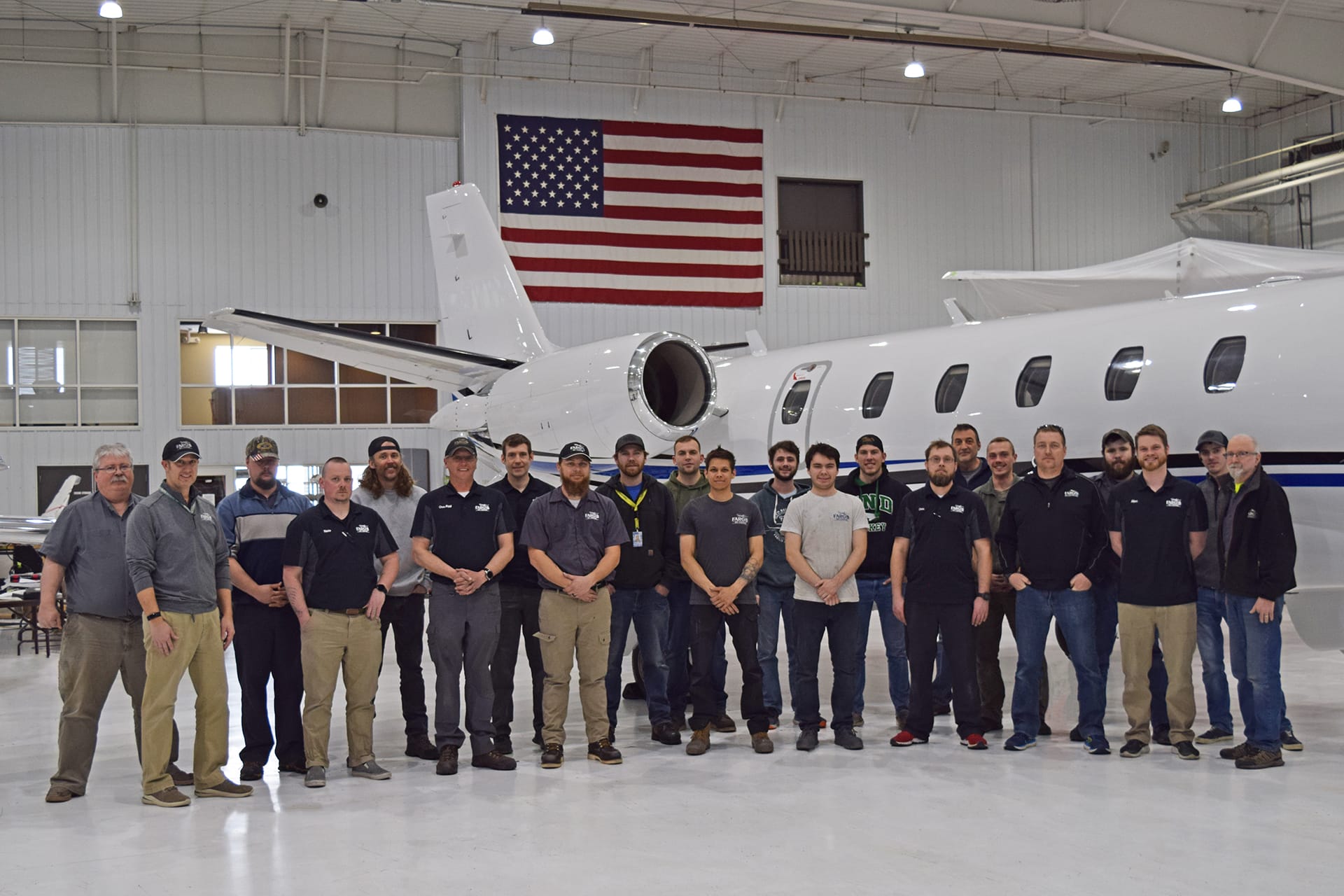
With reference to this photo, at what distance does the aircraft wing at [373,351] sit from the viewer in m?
11.8

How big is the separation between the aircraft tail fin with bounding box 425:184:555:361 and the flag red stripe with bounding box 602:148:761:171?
841cm

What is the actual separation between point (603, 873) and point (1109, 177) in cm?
2393

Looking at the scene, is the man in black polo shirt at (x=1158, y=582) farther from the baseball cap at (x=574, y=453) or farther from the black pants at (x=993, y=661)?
the baseball cap at (x=574, y=453)

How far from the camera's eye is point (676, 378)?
1162cm

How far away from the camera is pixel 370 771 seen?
6.79 meters

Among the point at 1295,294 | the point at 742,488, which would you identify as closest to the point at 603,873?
the point at 1295,294

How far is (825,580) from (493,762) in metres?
2.18

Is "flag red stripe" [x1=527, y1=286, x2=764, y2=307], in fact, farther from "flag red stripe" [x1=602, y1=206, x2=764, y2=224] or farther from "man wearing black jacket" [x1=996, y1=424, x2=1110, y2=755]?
"man wearing black jacket" [x1=996, y1=424, x2=1110, y2=755]

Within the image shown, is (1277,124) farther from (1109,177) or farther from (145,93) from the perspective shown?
(145,93)

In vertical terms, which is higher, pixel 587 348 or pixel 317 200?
pixel 317 200

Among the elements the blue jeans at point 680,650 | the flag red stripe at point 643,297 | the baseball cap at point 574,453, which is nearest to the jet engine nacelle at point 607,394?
the blue jeans at point 680,650

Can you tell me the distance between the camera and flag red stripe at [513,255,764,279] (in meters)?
22.7

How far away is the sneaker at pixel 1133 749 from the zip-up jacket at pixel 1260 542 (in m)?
1.00

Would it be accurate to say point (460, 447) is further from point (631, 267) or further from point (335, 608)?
point (631, 267)
